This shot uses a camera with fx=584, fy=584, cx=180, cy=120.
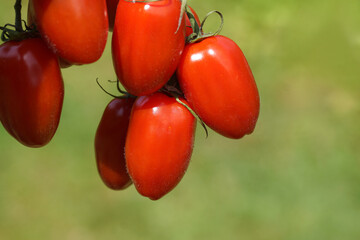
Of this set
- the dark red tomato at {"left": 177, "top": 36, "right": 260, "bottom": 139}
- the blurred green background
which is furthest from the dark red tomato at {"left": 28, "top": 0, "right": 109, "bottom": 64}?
the blurred green background

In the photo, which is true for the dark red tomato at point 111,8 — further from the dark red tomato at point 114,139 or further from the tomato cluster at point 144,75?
the dark red tomato at point 114,139

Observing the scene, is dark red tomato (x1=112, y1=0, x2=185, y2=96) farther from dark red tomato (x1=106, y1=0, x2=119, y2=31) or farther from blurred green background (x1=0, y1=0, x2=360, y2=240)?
blurred green background (x1=0, y1=0, x2=360, y2=240)

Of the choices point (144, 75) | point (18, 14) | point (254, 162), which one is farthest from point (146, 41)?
point (254, 162)

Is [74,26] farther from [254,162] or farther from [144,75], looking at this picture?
[254,162]

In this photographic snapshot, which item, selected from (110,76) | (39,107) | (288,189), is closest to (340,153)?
(288,189)

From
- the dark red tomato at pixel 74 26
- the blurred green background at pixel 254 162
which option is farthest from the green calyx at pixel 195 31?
the blurred green background at pixel 254 162

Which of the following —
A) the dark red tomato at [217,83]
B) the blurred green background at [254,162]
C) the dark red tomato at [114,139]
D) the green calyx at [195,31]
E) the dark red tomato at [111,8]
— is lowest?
the blurred green background at [254,162]

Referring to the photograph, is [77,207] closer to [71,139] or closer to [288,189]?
[71,139]
